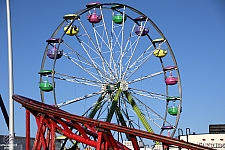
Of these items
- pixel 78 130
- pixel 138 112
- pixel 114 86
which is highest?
pixel 114 86

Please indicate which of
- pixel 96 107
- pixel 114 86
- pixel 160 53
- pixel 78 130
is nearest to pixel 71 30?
pixel 114 86

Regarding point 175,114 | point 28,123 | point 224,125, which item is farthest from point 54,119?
point 224,125

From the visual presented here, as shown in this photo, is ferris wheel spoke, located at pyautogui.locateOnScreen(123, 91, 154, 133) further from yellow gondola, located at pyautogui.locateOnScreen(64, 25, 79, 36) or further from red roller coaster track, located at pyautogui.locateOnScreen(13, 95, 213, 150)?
red roller coaster track, located at pyautogui.locateOnScreen(13, 95, 213, 150)

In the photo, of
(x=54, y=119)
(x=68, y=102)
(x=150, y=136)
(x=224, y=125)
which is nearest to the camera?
(x=150, y=136)

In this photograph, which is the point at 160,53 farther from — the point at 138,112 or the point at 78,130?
the point at 78,130

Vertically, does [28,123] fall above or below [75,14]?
below

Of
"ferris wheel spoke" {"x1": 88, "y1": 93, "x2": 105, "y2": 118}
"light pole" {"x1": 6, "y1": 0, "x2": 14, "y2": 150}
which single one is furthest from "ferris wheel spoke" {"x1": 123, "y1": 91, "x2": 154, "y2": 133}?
"light pole" {"x1": 6, "y1": 0, "x2": 14, "y2": 150}

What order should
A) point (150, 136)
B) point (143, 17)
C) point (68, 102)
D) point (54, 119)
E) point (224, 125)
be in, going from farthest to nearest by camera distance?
point (224, 125) < point (143, 17) < point (68, 102) < point (54, 119) < point (150, 136)

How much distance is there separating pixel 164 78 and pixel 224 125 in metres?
27.0

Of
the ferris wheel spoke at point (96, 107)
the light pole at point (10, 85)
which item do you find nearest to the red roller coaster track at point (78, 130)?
the light pole at point (10, 85)

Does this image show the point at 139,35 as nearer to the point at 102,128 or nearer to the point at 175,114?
the point at 175,114

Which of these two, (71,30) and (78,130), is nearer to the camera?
(78,130)

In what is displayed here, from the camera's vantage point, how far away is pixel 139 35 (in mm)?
36000

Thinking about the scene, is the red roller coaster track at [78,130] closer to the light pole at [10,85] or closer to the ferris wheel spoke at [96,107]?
the light pole at [10,85]
